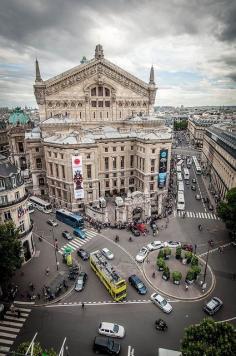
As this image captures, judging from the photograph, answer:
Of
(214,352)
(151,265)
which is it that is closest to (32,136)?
(151,265)

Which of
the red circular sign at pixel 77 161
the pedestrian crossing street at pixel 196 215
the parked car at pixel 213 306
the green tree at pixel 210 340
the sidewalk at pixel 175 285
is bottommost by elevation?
the sidewalk at pixel 175 285

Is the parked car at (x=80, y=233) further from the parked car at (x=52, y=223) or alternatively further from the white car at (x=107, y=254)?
the white car at (x=107, y=254)

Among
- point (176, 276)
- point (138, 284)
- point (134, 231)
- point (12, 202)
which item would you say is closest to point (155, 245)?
point (134, 231)

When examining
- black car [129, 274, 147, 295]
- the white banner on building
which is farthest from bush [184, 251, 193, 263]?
the white banner on building

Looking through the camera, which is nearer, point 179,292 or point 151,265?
point 179,292

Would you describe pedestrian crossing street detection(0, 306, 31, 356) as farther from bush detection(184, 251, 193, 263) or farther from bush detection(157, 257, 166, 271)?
bush detection(184, 251, 193, 263)

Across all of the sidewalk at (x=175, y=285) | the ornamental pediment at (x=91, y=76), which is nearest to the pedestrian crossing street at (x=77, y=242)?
the sidewalk at (x=175, y=285)

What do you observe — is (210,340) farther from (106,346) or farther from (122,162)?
(122,162)

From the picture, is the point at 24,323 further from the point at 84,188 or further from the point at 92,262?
the point at 84,188
